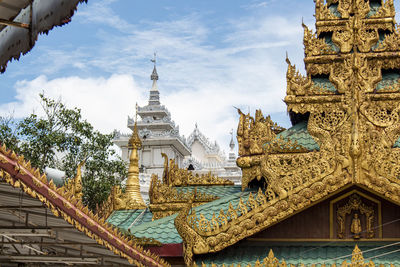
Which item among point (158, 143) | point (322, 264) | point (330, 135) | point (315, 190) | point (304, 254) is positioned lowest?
point (322, 264)

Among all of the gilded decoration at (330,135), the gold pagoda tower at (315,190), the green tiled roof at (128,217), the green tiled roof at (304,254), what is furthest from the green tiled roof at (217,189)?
the green tiled roof at (304,254)

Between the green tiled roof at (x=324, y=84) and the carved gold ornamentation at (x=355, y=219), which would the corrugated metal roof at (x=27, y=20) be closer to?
the carved gold ornamentation at (x=355, y=219)

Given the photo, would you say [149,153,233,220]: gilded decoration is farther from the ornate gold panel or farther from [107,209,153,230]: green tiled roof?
the ornate gold panel

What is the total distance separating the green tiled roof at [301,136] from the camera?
536 inches

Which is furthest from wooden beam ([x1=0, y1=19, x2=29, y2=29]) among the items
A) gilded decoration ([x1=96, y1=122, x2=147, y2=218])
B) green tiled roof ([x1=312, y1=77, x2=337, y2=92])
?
gilded decoration ([x1=96, y1=122, x2=147, y2=218])

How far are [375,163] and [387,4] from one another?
18.6ft

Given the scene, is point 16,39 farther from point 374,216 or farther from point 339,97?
point 339,97

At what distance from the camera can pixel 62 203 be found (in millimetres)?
9148

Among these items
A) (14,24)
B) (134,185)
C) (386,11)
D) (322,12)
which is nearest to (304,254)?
(134,185)

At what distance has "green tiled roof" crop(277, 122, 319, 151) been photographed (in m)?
13.6

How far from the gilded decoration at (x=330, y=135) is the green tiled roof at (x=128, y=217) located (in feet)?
9.24

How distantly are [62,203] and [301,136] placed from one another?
19.7 ft

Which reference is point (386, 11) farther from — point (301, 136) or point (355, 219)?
point (355, 219)

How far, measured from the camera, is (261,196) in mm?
11969
